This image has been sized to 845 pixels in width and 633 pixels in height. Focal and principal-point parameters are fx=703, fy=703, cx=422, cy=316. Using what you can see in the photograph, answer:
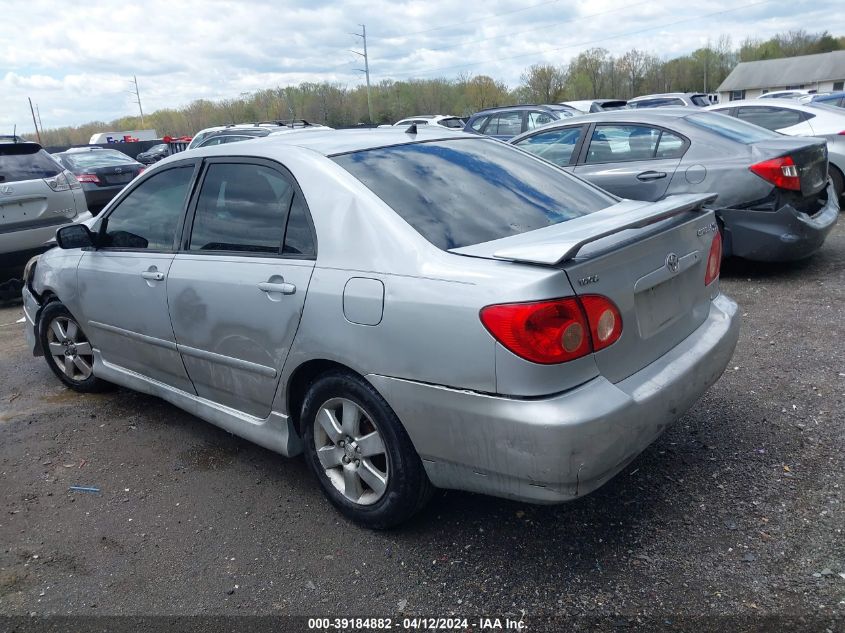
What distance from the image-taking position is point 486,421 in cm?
242

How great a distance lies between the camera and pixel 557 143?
7.38 m

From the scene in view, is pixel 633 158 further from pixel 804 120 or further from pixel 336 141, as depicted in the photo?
pixel 804 120

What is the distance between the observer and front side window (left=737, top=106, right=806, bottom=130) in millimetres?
9602

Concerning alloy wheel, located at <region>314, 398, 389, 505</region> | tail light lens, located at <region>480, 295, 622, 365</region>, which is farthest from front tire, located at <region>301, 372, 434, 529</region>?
tail light lens, located at <region>480, 295, 622, 365</region>

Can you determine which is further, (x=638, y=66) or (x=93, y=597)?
(x=638, y=66)

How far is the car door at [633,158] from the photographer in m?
6.40

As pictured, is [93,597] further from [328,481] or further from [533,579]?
[533,579]

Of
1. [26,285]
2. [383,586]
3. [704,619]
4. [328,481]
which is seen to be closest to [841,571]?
[704,619]

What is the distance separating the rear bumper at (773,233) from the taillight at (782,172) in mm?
200

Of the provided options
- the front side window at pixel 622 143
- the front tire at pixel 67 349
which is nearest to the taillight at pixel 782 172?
the front side window at pixel 622 143

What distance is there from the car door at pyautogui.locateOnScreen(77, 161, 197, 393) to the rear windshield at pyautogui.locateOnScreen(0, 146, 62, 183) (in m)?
4.38

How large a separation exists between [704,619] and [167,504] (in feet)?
7.92

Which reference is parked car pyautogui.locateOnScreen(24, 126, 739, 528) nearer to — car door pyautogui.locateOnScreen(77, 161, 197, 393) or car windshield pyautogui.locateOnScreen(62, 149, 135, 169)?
car door pyautogui.locateOnScreen(77, 161, 197, 393)

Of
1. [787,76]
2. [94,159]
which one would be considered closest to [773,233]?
[94,159]
